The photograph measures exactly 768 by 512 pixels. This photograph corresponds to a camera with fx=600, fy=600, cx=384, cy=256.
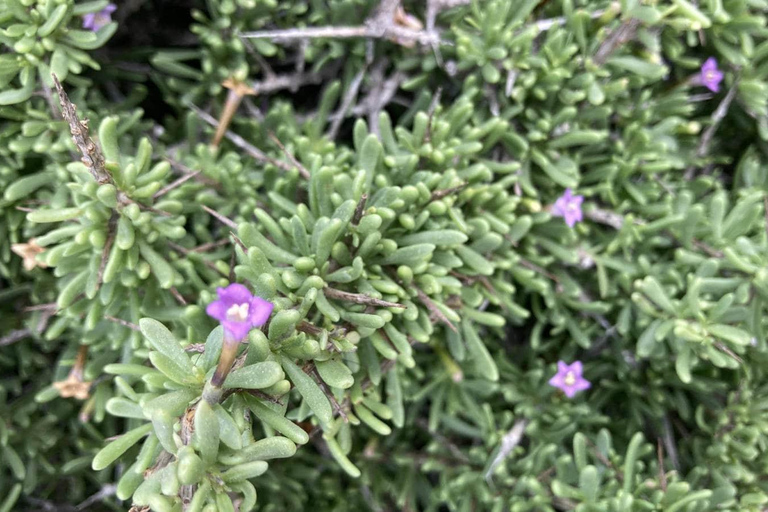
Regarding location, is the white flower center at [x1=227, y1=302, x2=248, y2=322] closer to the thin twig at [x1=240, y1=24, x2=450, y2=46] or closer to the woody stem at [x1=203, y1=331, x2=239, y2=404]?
the woody stem at [x1=203, y1=331, x2=239, y2=404]

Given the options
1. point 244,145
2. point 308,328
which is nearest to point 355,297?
point 308,328

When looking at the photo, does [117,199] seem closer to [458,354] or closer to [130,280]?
[130,280]

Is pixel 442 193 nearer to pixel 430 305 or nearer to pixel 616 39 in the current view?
pixel 430 305

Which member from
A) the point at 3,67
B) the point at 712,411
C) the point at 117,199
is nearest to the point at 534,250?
the point at 712,411

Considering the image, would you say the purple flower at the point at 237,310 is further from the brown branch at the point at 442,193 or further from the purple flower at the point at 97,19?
the purple flower at the point at 97,19

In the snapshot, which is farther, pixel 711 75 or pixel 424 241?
pixel 711 75
